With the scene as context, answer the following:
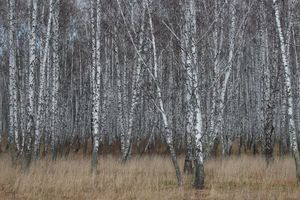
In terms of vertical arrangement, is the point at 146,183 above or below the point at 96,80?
below

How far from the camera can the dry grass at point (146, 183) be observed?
9.24 m

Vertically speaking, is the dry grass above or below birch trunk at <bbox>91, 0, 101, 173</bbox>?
below

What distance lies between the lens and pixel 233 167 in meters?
14.2

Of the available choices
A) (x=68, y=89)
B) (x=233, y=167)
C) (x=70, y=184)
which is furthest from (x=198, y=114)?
(x=68, y=89)

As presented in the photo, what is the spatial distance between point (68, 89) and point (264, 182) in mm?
21960

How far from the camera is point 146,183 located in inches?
431

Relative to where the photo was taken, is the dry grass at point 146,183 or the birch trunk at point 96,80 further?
the birch trunk at point 96,80

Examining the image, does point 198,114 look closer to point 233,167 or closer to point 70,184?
point 70,184

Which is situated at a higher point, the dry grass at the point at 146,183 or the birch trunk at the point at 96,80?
the birch trunk at the point at 96,80

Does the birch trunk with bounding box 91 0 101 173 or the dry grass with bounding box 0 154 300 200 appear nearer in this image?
the dry grass with bounding box 0 154 300 200

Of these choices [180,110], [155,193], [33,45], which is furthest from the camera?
[180,110]

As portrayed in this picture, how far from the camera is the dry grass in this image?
924 cm

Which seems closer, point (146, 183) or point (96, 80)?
point (146, 183)

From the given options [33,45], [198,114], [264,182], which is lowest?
Answer: [264,182]
